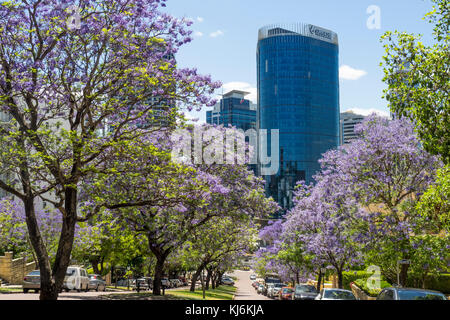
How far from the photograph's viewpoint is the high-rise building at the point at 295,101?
6511 inches

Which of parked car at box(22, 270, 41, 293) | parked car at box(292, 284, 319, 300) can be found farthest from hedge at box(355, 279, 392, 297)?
parked car at box(22, 270, 41, 293)

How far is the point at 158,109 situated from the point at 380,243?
436 inches

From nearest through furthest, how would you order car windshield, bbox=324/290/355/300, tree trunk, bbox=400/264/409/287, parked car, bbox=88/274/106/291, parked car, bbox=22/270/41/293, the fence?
car windshield, bbox=324/290/355/300
tree trunk, bbox=400/264/409/287
parked car, bbox=22/270/41/293
parked car, bbox=88/274/106/291
the fence

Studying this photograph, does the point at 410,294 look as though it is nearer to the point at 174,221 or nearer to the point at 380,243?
the point at 380,243

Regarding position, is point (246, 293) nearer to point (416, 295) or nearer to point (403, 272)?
point (403, 272)

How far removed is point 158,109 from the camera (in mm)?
17688

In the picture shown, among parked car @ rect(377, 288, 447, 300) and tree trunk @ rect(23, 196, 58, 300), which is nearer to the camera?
parked car @ rect(377, 288, 447, 300)

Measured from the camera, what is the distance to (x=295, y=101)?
165 m

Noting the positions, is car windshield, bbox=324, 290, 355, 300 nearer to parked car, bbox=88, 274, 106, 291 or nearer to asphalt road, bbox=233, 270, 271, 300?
parked car, bbox=88, 274, 106, 291

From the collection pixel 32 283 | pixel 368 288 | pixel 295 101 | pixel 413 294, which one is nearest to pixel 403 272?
pixel 413 294

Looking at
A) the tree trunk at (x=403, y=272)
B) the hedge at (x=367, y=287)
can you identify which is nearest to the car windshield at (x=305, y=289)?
the hedge at (x=367, y=287)

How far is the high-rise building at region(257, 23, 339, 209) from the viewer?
16538 centimetres

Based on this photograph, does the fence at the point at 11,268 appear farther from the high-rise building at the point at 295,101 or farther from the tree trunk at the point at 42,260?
the high-rise building at the point at 295,101
